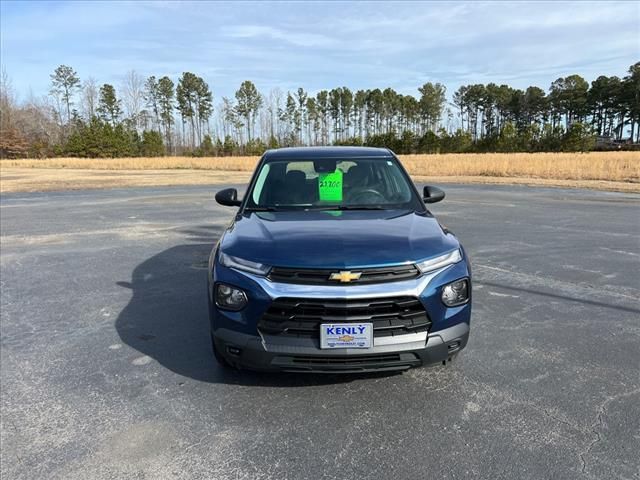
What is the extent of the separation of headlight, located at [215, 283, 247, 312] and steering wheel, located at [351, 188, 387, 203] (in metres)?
1.62

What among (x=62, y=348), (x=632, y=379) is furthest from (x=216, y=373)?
(x=632, y=379)

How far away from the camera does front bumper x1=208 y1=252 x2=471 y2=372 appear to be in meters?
2.67

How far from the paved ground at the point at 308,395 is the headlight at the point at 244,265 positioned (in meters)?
0.90

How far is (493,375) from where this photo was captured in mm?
3346

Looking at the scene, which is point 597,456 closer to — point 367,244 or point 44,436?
point 367,244

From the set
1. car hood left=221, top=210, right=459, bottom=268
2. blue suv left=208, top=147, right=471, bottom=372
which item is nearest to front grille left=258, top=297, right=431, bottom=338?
blue suv left=208, top=147, right=471, bottom=372

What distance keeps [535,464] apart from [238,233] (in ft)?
7.53

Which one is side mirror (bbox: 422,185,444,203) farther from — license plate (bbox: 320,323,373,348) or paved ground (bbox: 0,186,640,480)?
license plate (bbox: 320,323,373,348)

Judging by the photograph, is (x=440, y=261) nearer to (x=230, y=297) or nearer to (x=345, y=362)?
(x=345, y=362)

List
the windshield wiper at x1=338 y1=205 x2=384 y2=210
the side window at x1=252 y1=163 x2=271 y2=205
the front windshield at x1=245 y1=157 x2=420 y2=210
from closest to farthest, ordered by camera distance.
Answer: the windshield wiper at x1=338 y1=205 x2=384 y2=210
the front windshield at x1=245 y1=157 x2=420 y2=210
the side window at x1=252 y1=163 x2=271 y2=205

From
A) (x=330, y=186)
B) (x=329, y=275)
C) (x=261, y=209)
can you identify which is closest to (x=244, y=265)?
(x=329, y=275)

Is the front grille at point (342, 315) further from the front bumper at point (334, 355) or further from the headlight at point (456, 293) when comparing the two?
the headlight at point (456, 293)

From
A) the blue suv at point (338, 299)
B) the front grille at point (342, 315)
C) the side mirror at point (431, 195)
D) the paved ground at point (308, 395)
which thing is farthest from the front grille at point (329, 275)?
the side mirror at point (431, 195)

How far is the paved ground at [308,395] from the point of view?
8.04ft
